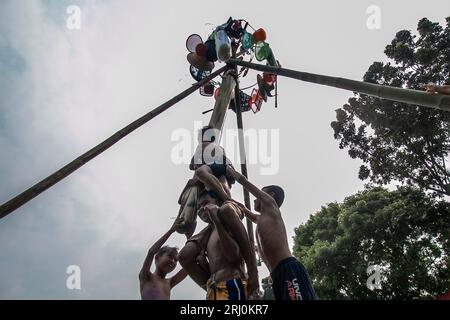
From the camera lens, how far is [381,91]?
120 inches

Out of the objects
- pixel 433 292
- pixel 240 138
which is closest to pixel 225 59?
pixel 240 138

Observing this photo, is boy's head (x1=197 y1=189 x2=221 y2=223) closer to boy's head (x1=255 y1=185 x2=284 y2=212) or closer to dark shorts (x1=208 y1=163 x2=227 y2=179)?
dark shorts (x1=208 y1=163 x2=227 y2=179)

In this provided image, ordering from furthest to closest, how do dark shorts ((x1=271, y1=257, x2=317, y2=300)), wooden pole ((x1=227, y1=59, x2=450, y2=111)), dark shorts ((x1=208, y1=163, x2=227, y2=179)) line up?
dark shorts ((x1=208, y1=163, x2=227, y2=179))
dark shorts ((x1=271, y1=257, x2=317, y2=300))
wooden pole ((x1=227, y1=59, x2=450, y2=111))

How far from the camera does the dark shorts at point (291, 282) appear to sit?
278cm

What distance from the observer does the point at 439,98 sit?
240 cm

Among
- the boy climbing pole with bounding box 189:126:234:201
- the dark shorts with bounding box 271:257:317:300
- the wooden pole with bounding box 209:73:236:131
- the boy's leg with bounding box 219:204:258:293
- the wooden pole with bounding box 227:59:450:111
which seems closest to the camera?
the wooden pole with bounding box 227:59:450:111

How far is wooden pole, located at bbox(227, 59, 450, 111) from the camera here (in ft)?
7.99

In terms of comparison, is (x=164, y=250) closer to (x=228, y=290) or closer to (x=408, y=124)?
(x=228, y=290)

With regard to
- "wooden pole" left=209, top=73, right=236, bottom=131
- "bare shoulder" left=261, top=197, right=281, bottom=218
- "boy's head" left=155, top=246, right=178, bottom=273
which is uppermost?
"wooden pole" left=209, top=73, right=236, bottom=131

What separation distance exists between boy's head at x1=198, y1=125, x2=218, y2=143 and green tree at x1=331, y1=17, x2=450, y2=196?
1030 cm

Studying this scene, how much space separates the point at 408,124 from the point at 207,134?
10.6m

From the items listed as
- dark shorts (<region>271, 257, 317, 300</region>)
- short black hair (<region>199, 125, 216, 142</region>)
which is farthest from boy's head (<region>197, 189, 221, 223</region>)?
short black hair (<region>199, 125, 216, 142</region>)
